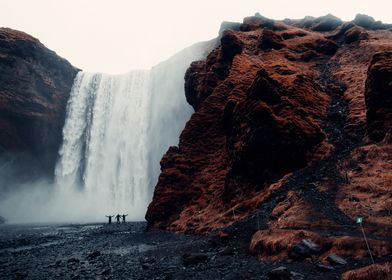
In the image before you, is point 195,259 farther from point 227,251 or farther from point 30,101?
point 30,101

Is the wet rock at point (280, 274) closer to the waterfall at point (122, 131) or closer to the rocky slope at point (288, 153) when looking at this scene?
the rocky slope at point (288, 153)

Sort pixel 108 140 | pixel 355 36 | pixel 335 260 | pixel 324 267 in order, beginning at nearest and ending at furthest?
pixel 324 267, pixel 335 260, pixel 355 36, pixel 108 140

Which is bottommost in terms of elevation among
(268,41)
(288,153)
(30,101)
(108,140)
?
(288,153)

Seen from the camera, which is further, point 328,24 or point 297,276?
point 328,24

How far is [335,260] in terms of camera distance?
420 inches

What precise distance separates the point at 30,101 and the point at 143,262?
57.5 m

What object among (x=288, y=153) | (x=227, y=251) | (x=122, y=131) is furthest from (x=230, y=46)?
(x=122, y=131)

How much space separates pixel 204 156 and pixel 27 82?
165ft

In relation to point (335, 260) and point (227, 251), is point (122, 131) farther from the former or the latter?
point (335, 260)

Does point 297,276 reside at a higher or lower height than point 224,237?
lower

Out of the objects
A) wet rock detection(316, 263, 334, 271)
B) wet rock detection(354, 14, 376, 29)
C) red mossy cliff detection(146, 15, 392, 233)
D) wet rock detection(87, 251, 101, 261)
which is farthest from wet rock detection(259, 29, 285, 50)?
wet rock detection(316, 263, 334, 271)

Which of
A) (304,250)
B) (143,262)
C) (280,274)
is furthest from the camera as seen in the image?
(143,262)

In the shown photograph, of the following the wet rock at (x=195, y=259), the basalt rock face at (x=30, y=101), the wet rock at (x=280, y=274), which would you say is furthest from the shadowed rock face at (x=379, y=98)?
the basalt rock face at (x=30, y=101)

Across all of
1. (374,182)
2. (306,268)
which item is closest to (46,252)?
(306,268)
